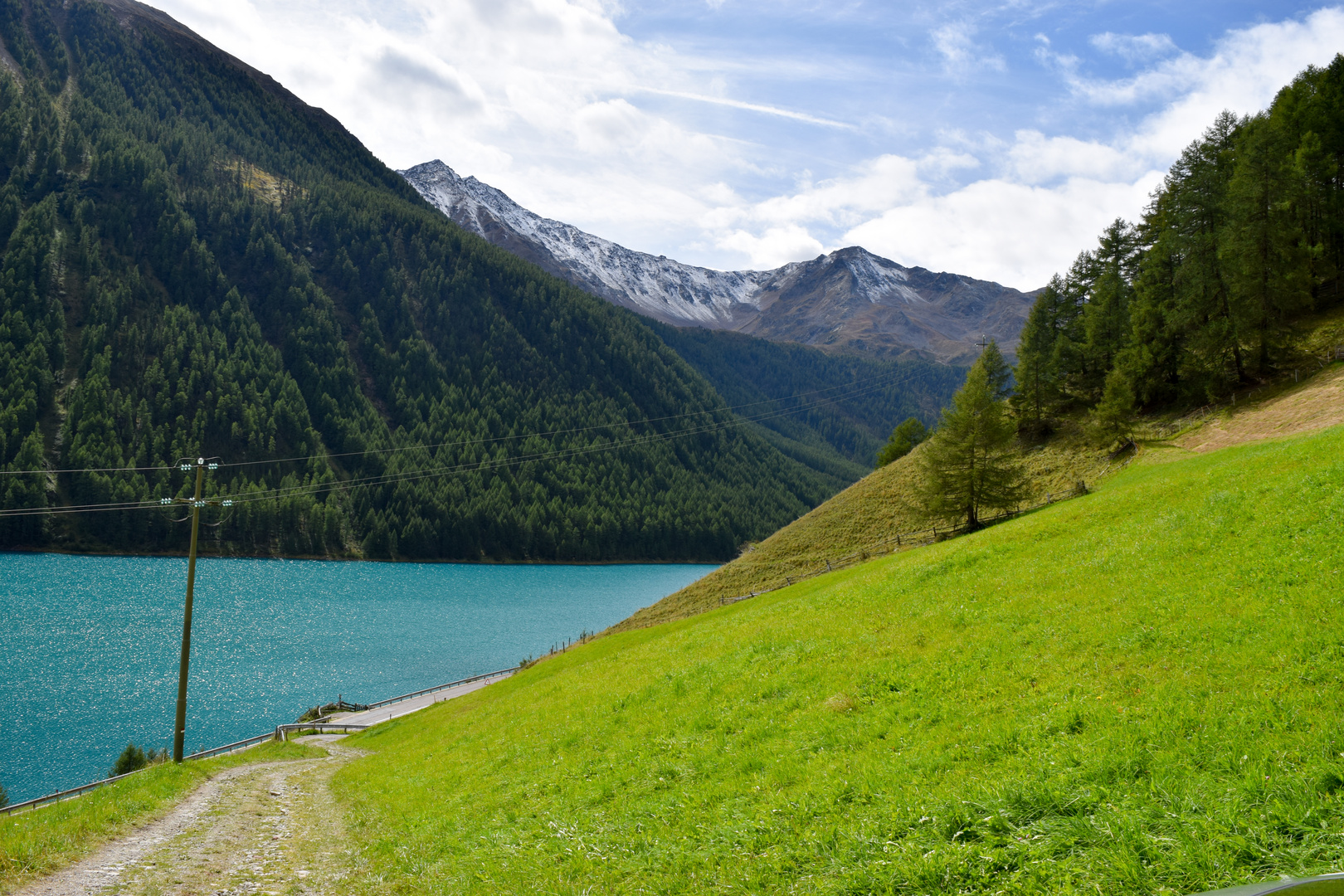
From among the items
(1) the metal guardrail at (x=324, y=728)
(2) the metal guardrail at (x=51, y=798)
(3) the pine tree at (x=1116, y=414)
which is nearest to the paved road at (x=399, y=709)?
(1) the metal guardrail at (x=324, y=728)

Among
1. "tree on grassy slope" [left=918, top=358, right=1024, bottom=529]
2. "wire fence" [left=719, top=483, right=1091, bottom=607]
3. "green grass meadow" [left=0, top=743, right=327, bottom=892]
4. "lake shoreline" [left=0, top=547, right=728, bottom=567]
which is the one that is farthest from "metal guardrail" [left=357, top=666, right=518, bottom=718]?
"lake shoreline" [left=0, top=547, right=728, bottom=567]

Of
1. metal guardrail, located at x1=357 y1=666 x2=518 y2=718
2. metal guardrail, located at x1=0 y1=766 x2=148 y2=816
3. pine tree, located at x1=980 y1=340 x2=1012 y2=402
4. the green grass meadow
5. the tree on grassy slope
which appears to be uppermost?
pine tree, located at x1=980 y1=340 x2=1012 y2=402

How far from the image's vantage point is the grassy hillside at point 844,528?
191 ft

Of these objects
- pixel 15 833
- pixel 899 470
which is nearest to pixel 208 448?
pixel 899 470

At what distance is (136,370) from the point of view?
195125 mm

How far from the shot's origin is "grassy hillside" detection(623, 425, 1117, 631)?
5812cm

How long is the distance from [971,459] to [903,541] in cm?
1054

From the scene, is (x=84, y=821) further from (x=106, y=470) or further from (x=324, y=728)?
(x=106, y=470)

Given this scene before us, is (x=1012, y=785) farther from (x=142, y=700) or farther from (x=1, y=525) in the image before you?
(x=1, y=525)

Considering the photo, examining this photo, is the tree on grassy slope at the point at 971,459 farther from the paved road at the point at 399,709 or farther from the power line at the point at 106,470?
the power line at the point at 106,470

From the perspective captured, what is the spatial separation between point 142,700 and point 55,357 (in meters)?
183

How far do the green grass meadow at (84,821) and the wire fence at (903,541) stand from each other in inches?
1615

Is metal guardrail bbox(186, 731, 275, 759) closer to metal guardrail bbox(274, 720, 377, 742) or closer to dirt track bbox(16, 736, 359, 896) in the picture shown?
metal guardrail bbox(274, 720, 377, 742)

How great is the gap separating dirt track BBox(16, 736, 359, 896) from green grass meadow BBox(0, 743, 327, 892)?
0.38 meters
